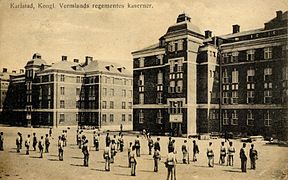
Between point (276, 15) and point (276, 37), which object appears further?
point (276, 37)

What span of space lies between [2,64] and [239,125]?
142 inches

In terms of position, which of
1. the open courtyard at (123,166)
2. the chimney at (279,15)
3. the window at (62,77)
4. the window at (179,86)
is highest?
the chimney at (279,15)

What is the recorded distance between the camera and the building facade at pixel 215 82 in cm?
455

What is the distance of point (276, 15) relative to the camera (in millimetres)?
4375

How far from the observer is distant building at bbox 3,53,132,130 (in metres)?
5.79

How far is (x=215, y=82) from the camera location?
18.2 ft

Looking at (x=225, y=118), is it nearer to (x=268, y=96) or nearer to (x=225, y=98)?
(x=225, y=98)

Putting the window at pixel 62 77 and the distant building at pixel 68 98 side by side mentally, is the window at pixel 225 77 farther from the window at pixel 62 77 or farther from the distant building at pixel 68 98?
the window at pixel 62 77

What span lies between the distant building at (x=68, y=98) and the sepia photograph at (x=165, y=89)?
0.07m

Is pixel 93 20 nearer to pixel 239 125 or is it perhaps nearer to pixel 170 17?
pixel 170 17

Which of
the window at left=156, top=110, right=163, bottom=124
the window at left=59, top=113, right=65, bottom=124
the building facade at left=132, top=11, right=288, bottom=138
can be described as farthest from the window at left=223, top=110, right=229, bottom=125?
the window at left=59, top=113, right=65, bottom=124

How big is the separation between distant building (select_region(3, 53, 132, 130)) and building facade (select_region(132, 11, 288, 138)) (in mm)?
594

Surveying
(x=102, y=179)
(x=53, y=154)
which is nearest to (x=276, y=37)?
(x=102, y=179)

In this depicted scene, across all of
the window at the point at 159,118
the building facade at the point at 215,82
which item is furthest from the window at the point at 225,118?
the window at the point at 159,118
